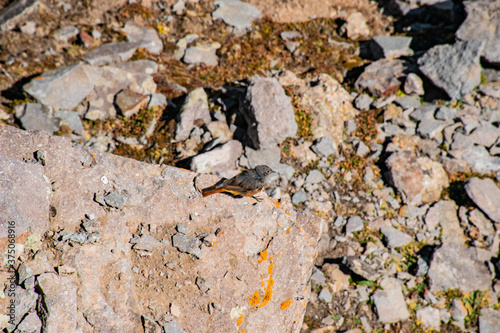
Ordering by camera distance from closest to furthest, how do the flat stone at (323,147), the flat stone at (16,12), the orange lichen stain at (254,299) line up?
1. the orange lichen stain at (254,299)
2. the flat stone at (323,147)
3. the flat stone at (16,12)

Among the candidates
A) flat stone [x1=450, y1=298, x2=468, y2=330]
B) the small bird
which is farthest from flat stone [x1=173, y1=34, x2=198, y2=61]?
flat stone [x1=450, y1=298, x2=468, y2=330]

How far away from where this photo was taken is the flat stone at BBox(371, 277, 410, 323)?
23.7 feet

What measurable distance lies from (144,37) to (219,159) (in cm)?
507

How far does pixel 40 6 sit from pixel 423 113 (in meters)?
11.4

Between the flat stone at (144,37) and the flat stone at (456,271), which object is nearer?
the flat stone at (456,271)

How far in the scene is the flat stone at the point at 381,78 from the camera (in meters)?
9.71

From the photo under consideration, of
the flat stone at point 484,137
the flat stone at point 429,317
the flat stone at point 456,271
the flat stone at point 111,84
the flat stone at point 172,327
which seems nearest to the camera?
the flat stone at point 172,327

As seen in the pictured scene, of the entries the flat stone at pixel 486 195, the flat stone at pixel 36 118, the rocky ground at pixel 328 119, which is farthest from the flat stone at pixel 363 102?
the flat stone at pixel 36 118

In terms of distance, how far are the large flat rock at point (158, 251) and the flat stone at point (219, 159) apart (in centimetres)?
187

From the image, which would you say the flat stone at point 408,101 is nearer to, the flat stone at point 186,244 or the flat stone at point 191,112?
the flat stone at point 191,112

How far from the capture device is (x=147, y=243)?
5.12 m

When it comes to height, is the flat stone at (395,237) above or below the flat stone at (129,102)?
below

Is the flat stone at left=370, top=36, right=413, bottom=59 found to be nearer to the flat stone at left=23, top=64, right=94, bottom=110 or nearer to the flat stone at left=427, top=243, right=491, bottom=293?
the flat stone at left=427, top=243, right=491, bottom=293

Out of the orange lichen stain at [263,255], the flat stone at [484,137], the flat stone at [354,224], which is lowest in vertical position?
the flat stone at [354,224]
